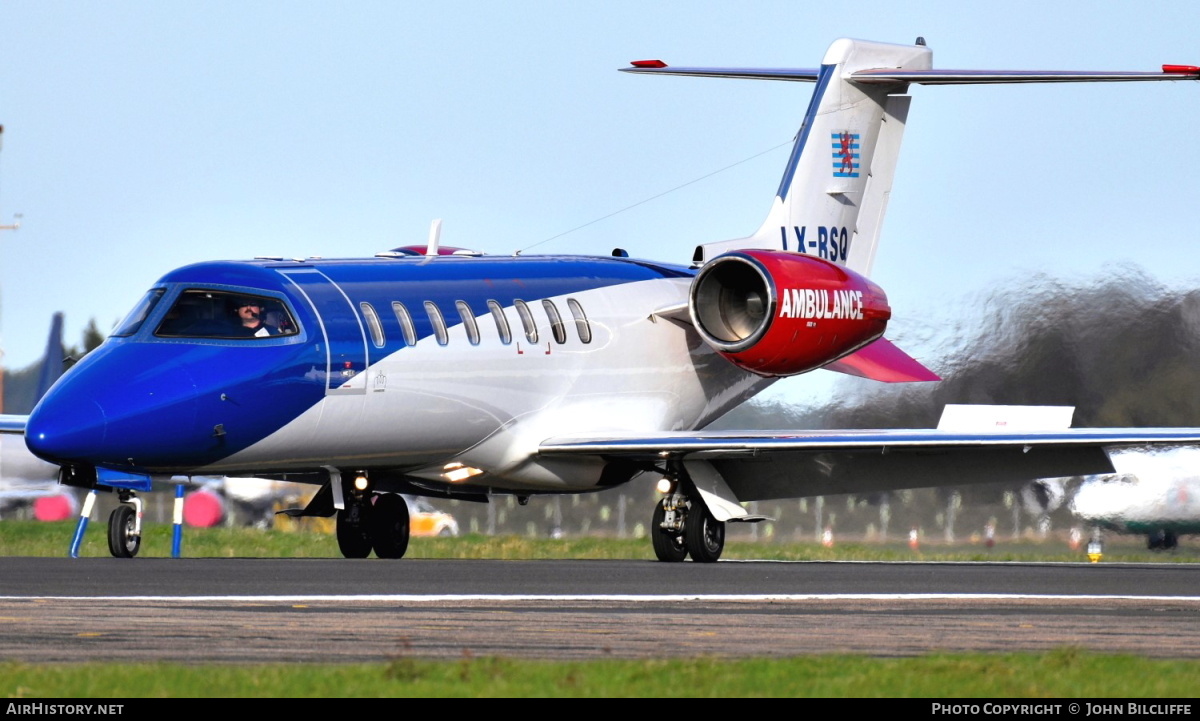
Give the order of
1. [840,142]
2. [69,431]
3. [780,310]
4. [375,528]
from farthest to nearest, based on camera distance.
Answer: [840,142]
[375,528]
[780,310]
[69,431]

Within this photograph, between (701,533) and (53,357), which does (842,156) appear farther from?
Answer: (53,357)

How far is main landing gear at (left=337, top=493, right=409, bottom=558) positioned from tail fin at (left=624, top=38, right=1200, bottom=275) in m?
5.60

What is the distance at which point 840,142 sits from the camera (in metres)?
26.7

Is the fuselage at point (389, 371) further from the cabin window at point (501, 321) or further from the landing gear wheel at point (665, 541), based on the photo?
the landing gear wheel at point (665, 541)

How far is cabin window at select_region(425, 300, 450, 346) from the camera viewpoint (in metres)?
21.0

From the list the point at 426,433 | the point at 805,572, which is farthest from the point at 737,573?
the point at 426,433

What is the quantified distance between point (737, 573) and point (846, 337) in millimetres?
5315

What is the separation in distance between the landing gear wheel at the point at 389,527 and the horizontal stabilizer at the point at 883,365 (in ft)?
17.9

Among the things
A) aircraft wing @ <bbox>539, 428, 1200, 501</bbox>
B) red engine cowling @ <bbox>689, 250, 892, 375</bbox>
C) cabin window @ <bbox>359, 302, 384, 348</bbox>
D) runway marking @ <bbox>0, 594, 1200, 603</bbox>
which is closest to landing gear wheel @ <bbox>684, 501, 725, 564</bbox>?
aircraft wing @ <bbox>539, 428, 1200, 501</bbox>

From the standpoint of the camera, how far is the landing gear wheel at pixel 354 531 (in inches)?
899

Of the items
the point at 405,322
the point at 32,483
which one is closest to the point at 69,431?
the point at 405,322

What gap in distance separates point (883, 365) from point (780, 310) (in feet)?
12.5

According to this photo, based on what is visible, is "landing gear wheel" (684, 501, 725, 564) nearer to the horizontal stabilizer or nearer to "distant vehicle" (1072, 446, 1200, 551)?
the horizontal stabilizer
